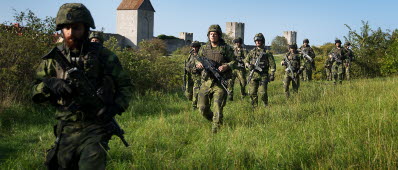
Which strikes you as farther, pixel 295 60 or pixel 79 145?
pixel 295 60

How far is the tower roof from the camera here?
72.7 m

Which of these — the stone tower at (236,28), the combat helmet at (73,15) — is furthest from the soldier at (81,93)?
the stone tower at (236,28)

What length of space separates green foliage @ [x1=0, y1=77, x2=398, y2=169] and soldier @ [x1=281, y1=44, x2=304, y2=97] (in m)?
2.58

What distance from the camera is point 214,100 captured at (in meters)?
6.69

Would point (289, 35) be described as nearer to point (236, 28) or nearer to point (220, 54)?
point (236, 28)

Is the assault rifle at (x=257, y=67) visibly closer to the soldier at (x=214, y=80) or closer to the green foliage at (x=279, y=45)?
the soldier at (x=214, y=80)

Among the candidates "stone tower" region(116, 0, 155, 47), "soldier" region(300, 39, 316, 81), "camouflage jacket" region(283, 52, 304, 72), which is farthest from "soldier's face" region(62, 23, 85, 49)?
"stone tower" region(116, 0, 155, 47)

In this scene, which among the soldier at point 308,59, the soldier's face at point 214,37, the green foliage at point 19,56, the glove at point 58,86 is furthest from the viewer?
the soldier at point 308,59

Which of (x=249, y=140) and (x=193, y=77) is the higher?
(x=193, y=77)

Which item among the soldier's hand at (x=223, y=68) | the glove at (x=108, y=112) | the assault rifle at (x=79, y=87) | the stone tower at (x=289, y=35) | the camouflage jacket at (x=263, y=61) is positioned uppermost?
the stone tower at (x=289, y=35)

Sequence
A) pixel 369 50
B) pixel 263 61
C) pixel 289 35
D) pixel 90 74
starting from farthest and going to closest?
pixel 289 35 < pixel 369 50 < pixel 263 61 < pixel 90 74

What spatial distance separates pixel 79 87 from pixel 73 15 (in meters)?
0.54

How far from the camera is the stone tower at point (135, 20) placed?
7262cm

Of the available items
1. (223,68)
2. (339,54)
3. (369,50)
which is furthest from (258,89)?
(369,50)
